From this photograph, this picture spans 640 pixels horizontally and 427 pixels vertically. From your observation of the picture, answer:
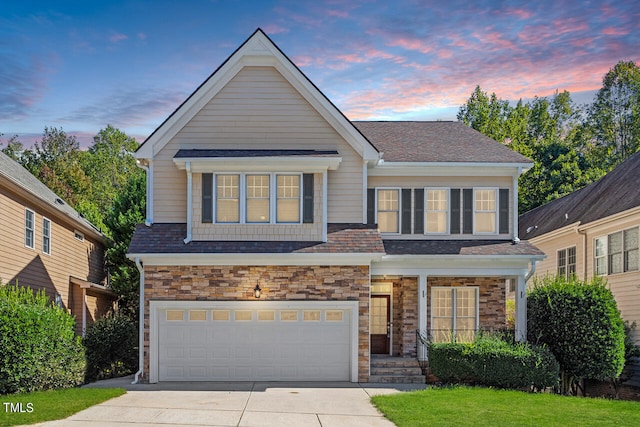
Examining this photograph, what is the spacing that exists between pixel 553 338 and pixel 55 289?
55.2ft

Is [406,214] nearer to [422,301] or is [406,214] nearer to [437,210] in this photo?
[437,210]

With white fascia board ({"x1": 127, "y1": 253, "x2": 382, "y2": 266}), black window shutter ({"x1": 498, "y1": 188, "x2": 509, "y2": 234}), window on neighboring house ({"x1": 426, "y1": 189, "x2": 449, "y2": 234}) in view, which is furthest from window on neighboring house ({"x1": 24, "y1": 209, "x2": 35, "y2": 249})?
black window shutter ({"x1": 498, "y1": 188, "x2": 509, "y2": 234})

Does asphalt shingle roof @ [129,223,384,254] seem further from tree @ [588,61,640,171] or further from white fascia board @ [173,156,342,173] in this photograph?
tree @ [588,61,640,171]

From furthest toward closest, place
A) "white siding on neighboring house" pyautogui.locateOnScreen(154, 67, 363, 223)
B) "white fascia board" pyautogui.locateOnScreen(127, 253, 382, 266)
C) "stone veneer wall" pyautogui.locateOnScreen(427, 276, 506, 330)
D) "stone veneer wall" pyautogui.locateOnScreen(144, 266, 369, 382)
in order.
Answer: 1. "stone veneer wall" pyautogui.locateOnScreen(427, 276, 506, 330)
2. "white siding on neighboring house" pyautogui.locateOnScreen(154, 67, 363, 223)
3. "stone veneer wall" pyautogui.locateOnScreen(144, 266, 369, 382)
4. "white fascia board" pyautogui.locateOnScreen(127, 253, 382, 266)

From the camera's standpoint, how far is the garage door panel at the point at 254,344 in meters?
19.6

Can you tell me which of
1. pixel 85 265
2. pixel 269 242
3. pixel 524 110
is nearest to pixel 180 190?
pixel 269 242

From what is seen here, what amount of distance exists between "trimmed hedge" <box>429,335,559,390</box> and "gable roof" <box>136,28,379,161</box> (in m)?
6.04

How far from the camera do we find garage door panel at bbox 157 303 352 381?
19.6 m

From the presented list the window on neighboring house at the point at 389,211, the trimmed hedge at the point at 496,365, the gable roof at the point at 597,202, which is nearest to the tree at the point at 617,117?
the gable roof at the point at 597,202

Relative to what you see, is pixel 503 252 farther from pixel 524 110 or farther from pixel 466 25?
pixel 524 110

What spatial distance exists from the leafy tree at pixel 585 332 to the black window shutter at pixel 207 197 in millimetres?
9941

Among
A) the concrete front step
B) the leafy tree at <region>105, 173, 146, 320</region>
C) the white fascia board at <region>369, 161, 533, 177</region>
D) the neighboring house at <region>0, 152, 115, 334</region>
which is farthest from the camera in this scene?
the leafy tree at <region>105, 173, 146, 320</region>

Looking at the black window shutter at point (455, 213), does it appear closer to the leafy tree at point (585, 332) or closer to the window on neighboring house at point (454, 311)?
the window on neighboring house at point (454, 311)

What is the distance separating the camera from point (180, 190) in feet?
67.9
